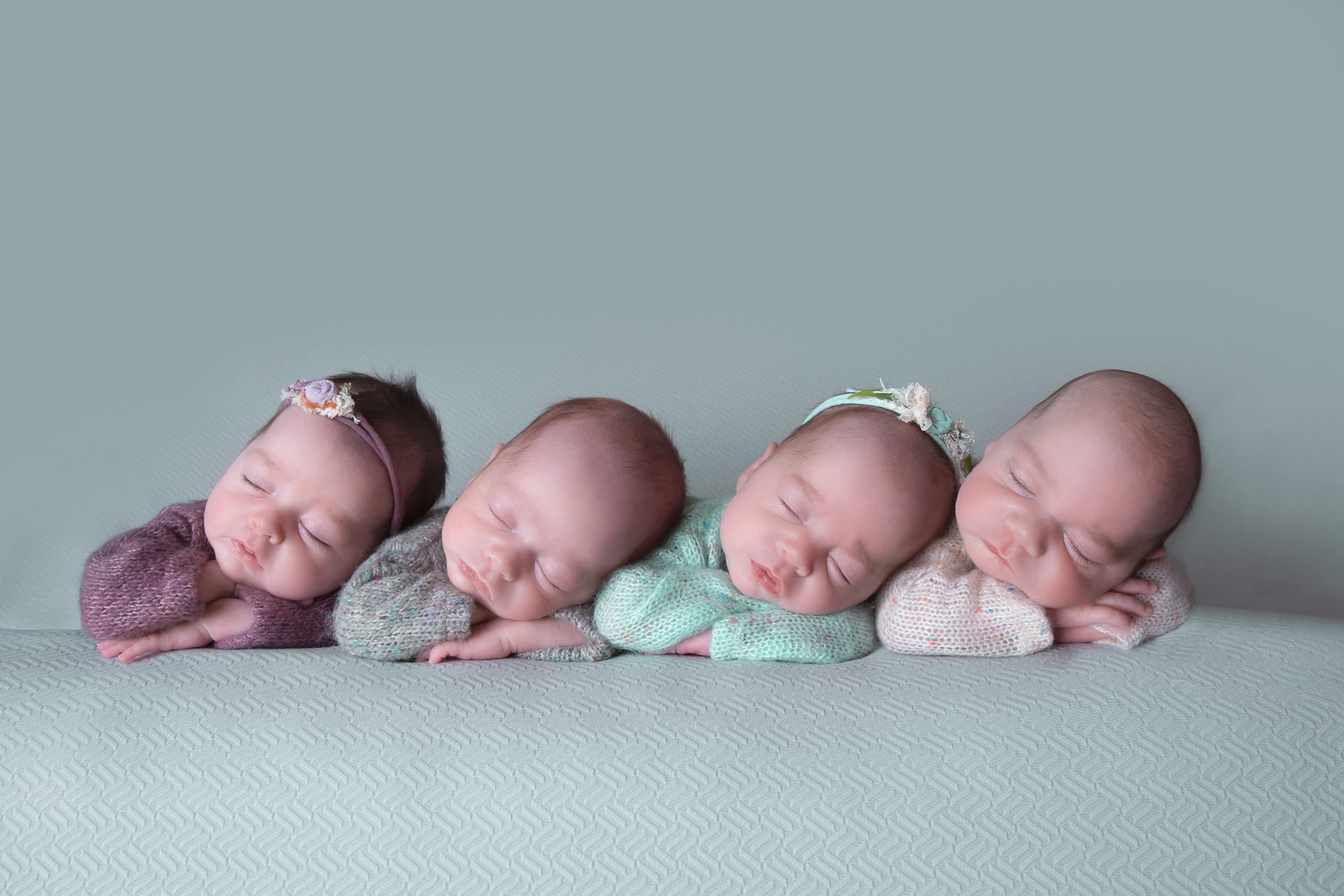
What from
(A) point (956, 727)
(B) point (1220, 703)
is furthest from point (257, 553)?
(B) point (1220, 703)

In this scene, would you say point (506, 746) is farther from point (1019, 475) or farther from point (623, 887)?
Result: point (1019, 475)

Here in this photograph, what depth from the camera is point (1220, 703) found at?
4.46ft

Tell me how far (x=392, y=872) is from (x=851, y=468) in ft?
2.79

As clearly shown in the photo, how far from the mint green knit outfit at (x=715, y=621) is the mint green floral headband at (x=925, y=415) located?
30 cm

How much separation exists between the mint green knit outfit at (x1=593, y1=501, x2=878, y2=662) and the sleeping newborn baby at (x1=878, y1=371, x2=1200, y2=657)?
0.07 metres

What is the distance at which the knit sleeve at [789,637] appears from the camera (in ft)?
5.31

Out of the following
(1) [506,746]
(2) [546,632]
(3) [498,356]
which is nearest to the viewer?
(1) [506,746]

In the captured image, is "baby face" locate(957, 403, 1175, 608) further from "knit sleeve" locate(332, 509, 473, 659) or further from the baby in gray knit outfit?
"knit sleeve" locate(332, 509, 473, 659)

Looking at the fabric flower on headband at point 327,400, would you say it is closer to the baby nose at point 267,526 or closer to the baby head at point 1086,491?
the baby nose at point 267,526

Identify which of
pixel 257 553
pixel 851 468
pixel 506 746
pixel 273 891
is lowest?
pixel 273 891

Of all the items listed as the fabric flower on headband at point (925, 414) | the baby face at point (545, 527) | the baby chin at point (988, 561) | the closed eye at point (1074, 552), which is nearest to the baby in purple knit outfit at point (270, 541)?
the baby face at point (545, 527)

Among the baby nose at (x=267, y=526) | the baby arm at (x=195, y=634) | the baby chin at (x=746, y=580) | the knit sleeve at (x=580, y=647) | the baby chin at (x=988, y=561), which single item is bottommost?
the knit sleeve at (x=580, y=647)

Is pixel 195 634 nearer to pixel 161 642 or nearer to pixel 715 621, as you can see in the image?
pixel 161 642

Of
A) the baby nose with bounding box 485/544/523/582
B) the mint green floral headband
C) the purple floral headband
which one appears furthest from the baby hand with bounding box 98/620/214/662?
the mint green floral headband
